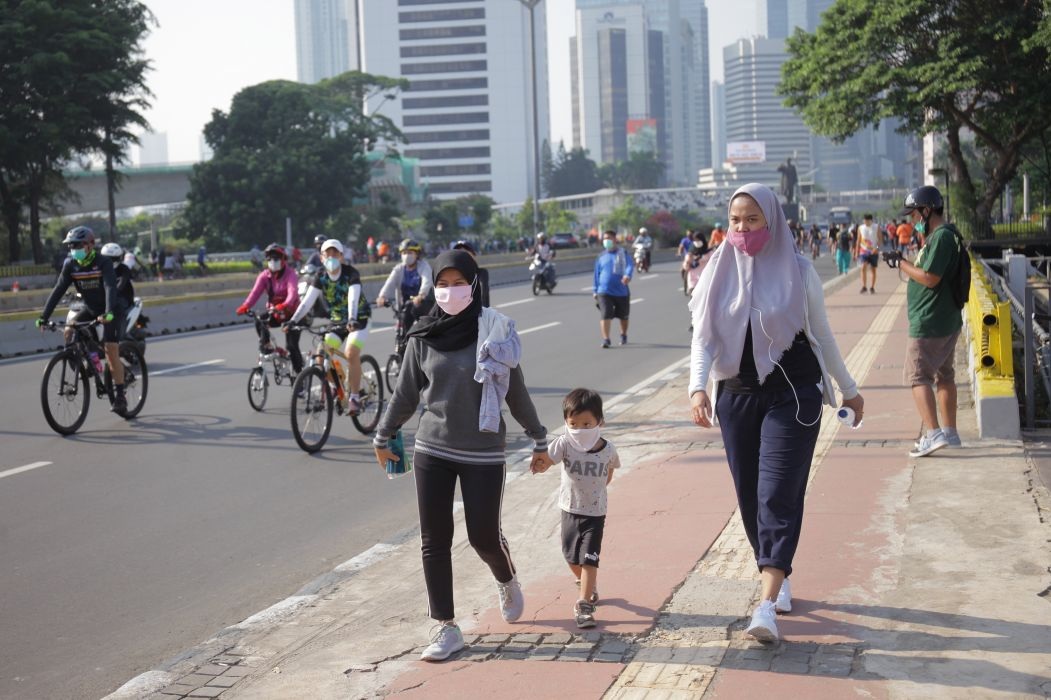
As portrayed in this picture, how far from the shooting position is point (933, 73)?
31750 mm

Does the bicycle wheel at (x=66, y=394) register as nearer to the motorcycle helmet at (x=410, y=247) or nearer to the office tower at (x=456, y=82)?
Result: the motorcycle helmet at (x=410, y=247)

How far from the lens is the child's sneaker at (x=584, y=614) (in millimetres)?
5188

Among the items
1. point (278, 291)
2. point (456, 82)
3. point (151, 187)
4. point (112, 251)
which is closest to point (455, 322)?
point (278, 291)

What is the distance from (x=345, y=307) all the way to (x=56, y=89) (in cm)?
4396

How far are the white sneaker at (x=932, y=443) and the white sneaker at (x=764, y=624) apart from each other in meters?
3.97

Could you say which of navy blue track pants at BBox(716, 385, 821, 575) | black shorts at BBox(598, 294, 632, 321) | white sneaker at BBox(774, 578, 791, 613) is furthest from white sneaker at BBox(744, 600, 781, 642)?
black shorts at BBox(598, 294, 632, 321)

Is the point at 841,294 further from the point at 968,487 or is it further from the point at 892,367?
the point at 968,487

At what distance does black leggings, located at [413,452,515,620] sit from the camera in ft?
16.7

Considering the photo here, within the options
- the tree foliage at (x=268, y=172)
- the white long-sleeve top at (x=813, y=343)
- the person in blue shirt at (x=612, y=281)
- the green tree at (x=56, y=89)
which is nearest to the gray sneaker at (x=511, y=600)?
the white long-sleeve top at (x=813, y=343)

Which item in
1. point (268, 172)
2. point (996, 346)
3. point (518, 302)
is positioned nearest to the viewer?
point (996, 346)

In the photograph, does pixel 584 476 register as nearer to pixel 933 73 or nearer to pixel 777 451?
pixel 777 451

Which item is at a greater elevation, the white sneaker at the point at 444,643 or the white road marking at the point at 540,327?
the white road marking at the point at 540,327

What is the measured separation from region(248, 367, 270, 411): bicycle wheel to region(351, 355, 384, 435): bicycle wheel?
75.6 inches

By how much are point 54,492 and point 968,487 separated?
21.3 ft
